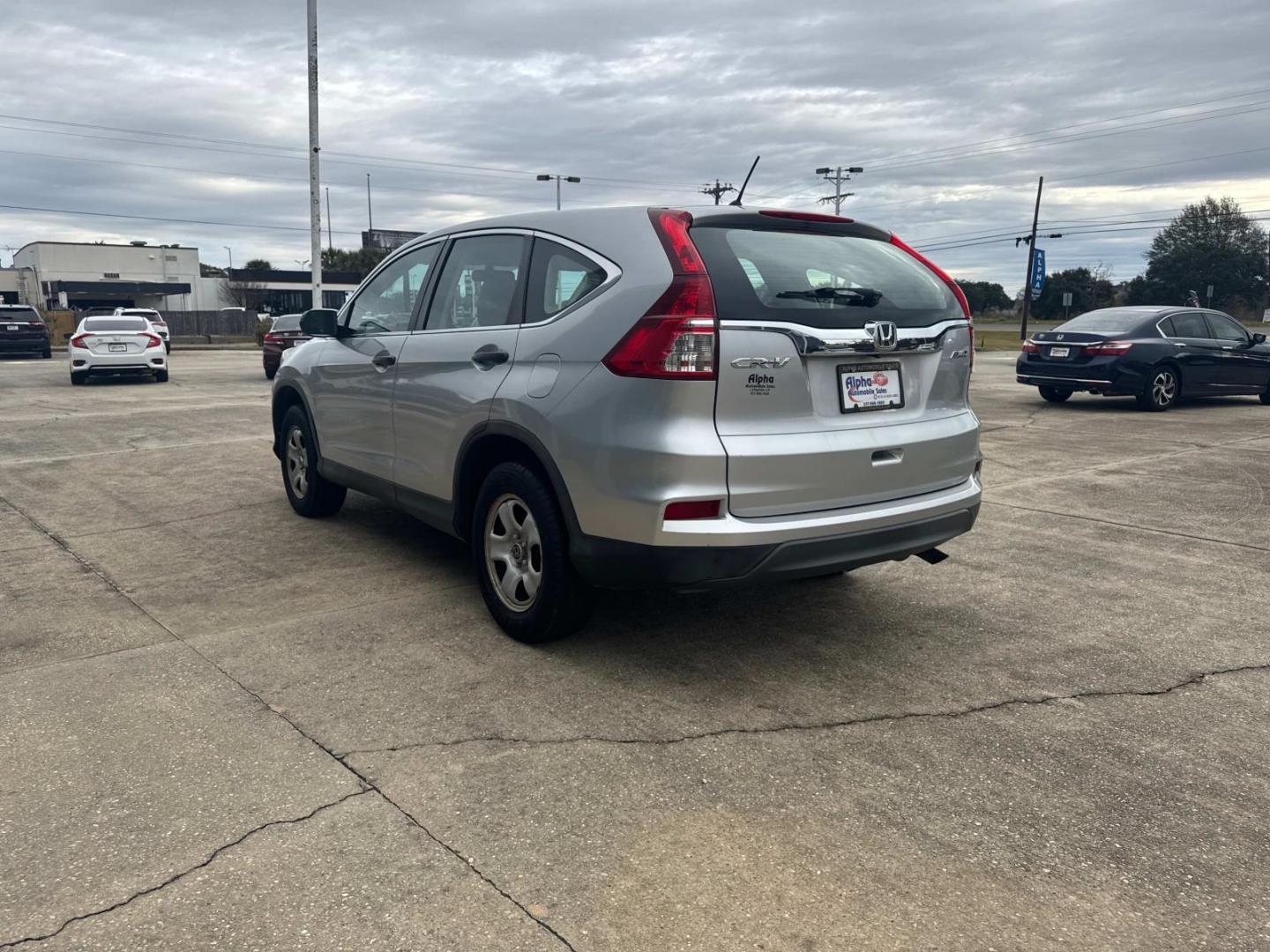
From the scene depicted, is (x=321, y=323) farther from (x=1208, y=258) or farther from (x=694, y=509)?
(x=1208, y=258)

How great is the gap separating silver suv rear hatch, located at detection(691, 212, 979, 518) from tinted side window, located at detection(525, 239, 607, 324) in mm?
475

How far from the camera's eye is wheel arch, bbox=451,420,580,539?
3887 mm

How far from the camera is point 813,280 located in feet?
12.7

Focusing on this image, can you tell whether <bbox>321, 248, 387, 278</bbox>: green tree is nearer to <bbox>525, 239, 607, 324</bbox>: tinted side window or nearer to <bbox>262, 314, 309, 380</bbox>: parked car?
<bbox>262, 314, 309, 380</bbox>: parked car

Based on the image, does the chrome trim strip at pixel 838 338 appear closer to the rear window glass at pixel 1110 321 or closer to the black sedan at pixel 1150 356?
the black sedan at pixel 1150 356

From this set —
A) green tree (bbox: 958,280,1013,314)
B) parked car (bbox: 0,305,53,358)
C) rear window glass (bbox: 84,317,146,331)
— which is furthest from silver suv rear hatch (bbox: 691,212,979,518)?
green tree (bbox: 958,280,1013,314)

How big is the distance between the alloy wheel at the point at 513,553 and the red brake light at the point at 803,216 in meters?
1.54

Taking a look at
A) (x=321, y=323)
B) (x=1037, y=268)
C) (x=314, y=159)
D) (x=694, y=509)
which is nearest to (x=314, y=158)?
(x=314, y=159)

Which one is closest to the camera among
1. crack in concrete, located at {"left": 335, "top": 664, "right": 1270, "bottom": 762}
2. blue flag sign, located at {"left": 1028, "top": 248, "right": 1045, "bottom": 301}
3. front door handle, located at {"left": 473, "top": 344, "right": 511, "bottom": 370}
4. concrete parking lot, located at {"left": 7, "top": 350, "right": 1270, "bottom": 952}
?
concrete parking lot, located at {"left": 7, "top": 350, "right": 1270, "bottom": 952}

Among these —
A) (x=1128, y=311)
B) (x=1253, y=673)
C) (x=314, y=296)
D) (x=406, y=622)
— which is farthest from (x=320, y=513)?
(x=314, y=296)

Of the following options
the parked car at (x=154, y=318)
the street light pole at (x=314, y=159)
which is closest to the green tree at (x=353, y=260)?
the parked car at (x=154, y=318)

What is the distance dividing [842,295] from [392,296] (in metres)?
2.71

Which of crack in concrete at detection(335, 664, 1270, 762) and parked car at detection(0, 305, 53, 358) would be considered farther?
parked car at detection(0, 305, 53, 358)

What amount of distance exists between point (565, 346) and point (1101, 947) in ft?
8.63
